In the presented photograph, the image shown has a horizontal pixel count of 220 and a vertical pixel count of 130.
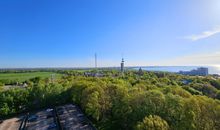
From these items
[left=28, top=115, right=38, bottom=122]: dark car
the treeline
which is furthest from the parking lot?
the treeline

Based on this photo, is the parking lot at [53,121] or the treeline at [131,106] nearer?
the treeline at [131,106]

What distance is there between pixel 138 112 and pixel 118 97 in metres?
9.81

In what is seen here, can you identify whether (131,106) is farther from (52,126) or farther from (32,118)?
(32,118)

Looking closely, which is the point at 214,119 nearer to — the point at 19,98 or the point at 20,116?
the point at 20,116

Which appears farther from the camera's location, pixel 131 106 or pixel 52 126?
pixel 52 126

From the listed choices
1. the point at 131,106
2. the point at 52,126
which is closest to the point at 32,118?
the point at 52,126

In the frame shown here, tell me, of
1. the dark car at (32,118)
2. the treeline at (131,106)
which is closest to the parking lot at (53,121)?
the dark car at (32,118)

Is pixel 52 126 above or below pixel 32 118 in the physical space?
above

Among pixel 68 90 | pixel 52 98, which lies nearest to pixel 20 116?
pixel 52 98

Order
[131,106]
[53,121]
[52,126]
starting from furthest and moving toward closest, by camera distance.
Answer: [53,121] → [52,126] → [131,106]

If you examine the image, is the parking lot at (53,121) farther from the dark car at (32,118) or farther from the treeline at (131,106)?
the treeline at (131,106)

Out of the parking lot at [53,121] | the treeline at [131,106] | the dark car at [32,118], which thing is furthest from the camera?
the dark car at [32,118]

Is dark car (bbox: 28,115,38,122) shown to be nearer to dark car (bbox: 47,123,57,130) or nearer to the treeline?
dark car (bbox: 47,123,57,130)

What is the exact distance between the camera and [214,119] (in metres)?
20.7
